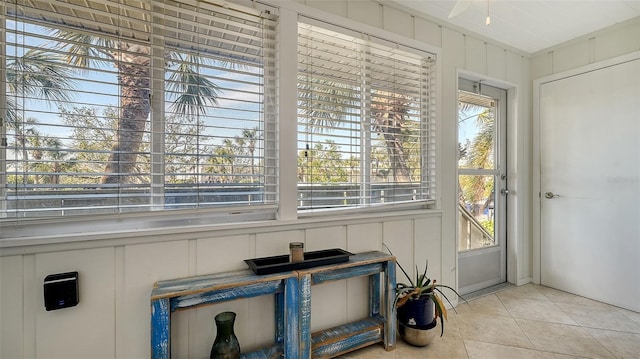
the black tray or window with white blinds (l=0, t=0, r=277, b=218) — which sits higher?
window with white blinds (l=0, t=0, r=277, b=218)

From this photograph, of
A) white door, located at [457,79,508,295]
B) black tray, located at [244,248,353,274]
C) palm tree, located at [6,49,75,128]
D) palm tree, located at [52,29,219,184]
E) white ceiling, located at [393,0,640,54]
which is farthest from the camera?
white door, located at [457,79,508,295]

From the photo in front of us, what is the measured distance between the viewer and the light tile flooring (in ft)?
6.16

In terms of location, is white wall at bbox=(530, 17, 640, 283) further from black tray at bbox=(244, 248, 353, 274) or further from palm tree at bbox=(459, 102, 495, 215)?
black tray at bbox=(244, 248, 353, 274)

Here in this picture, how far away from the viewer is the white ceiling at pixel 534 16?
2191mm

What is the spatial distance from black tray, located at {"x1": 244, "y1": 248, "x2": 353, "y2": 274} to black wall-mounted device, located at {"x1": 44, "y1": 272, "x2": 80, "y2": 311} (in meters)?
0.77

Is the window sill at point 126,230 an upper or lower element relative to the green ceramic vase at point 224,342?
upper

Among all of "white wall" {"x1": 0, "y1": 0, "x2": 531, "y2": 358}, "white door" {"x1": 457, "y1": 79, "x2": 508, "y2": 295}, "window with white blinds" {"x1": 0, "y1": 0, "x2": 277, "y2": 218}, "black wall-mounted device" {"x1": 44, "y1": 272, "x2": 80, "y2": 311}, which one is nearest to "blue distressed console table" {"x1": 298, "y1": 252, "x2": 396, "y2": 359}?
"white wall" {"x1": 0, "y1": 0, "x2": 531, "y2": 358}

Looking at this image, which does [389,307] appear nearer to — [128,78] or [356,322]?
[356,322]

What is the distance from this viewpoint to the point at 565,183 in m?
2.87

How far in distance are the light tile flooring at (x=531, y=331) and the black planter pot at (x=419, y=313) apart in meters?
0.16

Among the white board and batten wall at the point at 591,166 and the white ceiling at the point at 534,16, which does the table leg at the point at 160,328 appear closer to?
the white ceiling at the point at 534,16

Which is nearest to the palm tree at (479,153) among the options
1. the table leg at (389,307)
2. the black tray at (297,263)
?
the table leg at (389,307)

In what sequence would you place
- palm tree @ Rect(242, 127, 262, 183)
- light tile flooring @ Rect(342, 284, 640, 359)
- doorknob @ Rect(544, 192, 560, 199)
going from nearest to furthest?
palm tree @ Rect(242, 127, 262, 183), light tile flooring @ Rect(342, 284, 640, 359), doorknob @ Rect(544, 192, 560, 199)

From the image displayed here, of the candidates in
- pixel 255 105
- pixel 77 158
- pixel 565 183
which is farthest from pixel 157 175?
pixel 565 183
